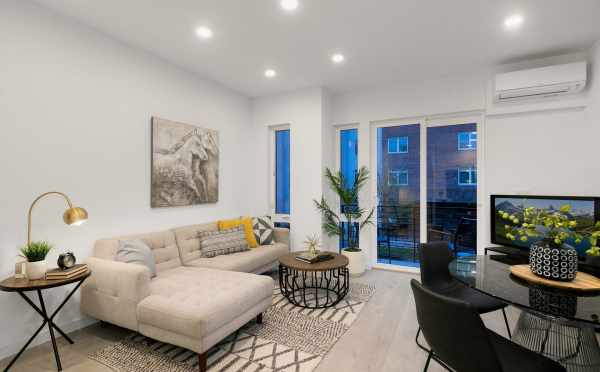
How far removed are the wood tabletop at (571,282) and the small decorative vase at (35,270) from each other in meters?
3.22

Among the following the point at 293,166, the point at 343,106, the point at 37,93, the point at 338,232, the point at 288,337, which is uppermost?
the point at 343,106

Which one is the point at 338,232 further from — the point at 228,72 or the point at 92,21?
the point at 92,21

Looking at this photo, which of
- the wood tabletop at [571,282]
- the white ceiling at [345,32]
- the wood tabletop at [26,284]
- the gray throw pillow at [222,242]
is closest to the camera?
the wood tabletop at [571,282]

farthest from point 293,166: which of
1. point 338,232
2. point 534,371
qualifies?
point 534,371

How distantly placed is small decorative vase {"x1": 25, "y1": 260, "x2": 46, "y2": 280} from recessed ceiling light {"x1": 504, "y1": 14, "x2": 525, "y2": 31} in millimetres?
4317

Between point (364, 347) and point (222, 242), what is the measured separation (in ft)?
6.62

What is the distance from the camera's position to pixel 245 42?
3.02 meters

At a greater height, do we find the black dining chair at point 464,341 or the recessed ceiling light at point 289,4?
the recessed ceiling light at point 289,4

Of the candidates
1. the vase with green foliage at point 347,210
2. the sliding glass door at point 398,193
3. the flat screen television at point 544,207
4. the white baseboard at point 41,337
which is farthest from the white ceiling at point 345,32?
the white baseboard at point 41,337

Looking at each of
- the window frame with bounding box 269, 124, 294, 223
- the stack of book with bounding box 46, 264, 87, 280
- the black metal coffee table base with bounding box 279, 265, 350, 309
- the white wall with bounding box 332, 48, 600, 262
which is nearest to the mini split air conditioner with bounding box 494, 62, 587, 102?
the white wall with bounding box 332, 48, 600, 262

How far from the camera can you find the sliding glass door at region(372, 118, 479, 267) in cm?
395

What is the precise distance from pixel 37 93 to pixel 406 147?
426cm

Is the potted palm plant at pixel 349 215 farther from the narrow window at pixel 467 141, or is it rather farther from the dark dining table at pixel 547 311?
the dark dining table at pixel 547 311

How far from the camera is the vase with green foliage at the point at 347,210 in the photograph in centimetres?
425
